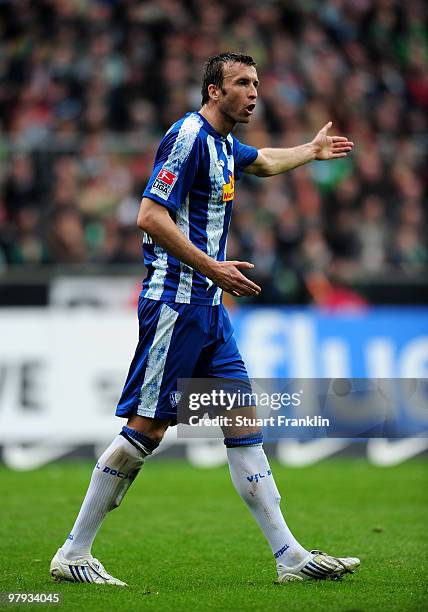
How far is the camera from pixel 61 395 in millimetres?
12242

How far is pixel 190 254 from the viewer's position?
558cm

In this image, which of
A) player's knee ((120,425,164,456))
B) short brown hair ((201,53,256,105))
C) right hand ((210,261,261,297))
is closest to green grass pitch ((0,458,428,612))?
player's knee ((120,425,164,456))

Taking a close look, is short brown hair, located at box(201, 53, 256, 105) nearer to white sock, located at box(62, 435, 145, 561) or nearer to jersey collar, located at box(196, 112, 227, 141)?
jersey collar, located at box(196, 112, 227, 141)

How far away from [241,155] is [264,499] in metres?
1.91

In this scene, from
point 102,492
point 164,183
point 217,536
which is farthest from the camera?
point 217,536

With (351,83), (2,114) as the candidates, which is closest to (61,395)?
(2,114)

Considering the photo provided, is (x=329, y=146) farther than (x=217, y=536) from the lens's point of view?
No

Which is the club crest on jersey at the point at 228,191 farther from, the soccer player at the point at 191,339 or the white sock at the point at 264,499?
the white sock at the point at 264,499

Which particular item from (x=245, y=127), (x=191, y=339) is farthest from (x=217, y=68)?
(x=245, y=127)

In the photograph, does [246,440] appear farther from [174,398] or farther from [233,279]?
[233,279]

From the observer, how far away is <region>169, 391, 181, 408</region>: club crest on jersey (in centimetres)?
582

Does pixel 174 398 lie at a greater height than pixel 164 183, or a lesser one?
lesser

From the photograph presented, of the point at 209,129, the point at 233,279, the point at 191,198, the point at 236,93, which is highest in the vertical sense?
the point at 236,93

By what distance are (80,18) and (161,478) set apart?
8.07 m
